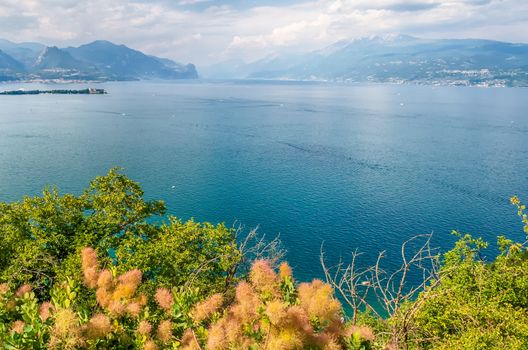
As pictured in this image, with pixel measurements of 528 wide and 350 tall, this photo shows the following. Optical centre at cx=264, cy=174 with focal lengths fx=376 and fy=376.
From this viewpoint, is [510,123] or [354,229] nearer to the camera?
[354,229]

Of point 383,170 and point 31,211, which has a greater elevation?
point 31,211

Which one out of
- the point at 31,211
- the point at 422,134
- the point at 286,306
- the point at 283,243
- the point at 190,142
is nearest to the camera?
the point at 286,306

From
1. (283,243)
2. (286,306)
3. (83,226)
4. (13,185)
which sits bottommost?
(283,243)

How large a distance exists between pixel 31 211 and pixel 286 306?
67.2 feet

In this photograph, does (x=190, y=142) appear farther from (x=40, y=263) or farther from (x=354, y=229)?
(x=40, y=263)

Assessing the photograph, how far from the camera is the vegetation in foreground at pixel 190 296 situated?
276 inches

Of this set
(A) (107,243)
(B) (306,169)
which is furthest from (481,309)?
(B) (306,169)

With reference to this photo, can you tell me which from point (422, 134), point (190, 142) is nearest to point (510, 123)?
point (422, 134)

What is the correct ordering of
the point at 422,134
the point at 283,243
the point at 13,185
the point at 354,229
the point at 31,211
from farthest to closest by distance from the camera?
the point at 422,134
the point at 13,185
the point at 354,229
the point at 283,243
the point at 31,211

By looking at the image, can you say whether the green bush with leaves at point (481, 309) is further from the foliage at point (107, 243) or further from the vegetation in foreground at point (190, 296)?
the foliage at point (107, 243)

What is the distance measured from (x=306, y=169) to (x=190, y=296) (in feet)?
208

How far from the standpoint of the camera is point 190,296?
8.93 meters

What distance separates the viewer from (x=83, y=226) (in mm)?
21922

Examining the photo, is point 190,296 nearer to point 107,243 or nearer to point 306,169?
point 107,243
